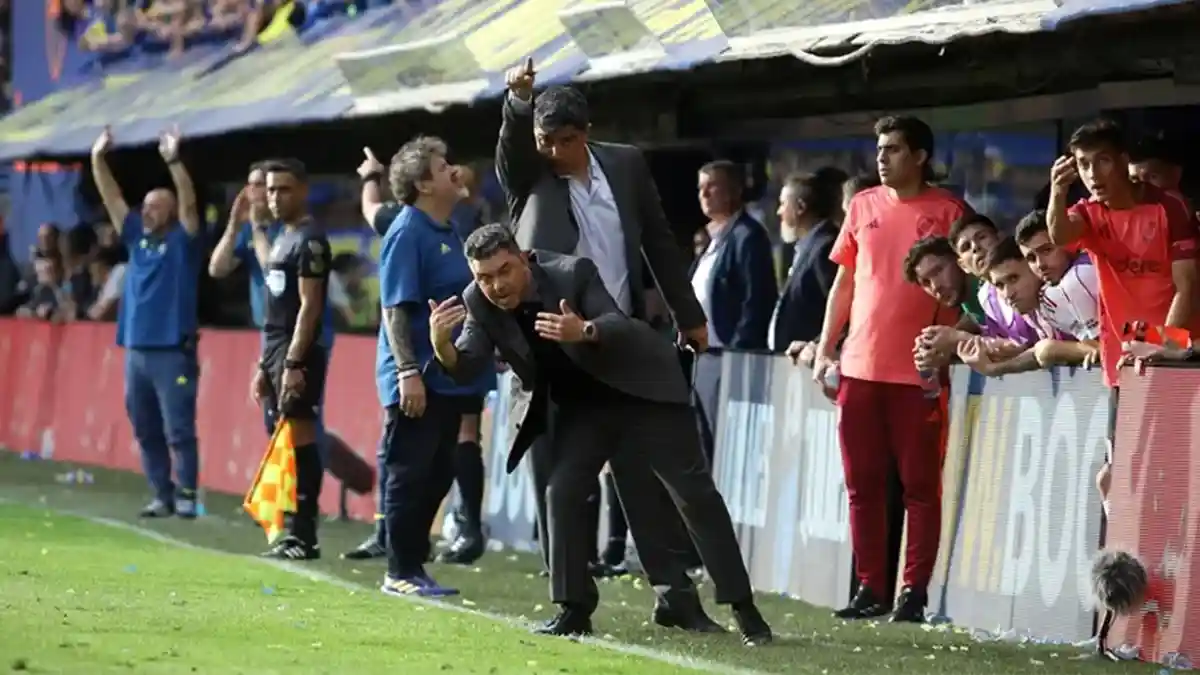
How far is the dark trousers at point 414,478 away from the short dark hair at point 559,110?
6.73 ft

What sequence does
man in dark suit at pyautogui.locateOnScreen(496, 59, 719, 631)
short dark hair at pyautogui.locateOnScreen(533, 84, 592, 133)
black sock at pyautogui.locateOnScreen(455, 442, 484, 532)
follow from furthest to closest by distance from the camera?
black sock at pyautogui.locateOnScreen(455, 442, 484, 532) < man in dark suit at pyautogui.locateOnScreen(496, 59, 719, 631) < short dark hair at pyautogui.locateOnScreen(533, 84, 592, 133)

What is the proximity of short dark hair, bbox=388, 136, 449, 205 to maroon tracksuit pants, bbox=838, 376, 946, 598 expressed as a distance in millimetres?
2070

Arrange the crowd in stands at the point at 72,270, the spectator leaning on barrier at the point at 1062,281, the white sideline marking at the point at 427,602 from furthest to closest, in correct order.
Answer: the crowd in stands at the point at 72,270, the spectator leaning on barrier at the point at 1062,281, the white sideline marking at the point at 427,602

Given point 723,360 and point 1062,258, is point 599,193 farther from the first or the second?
point 723,360

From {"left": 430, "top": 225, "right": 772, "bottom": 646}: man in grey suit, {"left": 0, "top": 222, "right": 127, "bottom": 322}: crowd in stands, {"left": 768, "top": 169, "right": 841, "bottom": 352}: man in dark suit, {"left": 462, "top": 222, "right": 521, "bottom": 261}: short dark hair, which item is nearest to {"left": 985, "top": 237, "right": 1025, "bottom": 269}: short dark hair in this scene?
{"left": 430, "top": 225, "right": 772, "bottom": 646}: man in grey suit

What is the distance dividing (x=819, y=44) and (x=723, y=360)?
1753mm

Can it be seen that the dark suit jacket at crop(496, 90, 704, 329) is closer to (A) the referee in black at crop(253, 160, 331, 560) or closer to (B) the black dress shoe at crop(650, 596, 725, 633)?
(B) the black dress shoe at crop(650, 596, 725, 633)

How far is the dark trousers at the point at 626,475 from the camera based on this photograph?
9.91 meters

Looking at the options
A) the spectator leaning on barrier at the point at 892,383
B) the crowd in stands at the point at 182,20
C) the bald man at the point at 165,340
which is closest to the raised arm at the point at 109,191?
the bald man at the point at 165,340

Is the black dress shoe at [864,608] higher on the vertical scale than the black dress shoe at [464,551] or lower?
higher

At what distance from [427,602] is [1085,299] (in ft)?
9.78

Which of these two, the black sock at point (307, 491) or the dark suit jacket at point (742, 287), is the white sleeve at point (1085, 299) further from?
the black sock at point (307, 491)

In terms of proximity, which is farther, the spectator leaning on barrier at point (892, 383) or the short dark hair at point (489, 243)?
the spectator leaning on barrier at point (892, 383)

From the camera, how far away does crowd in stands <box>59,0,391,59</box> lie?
23797 millimetres
